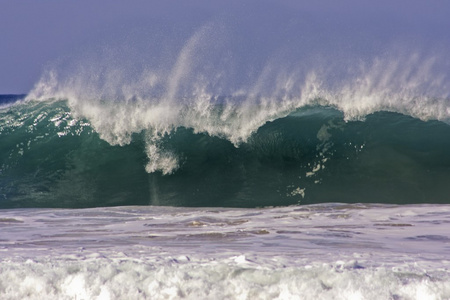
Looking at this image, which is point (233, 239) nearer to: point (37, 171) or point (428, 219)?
point (428, 219)

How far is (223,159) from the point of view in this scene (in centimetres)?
1166

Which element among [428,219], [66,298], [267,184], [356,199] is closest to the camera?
[66,298]

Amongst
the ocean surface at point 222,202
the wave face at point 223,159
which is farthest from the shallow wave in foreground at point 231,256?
the wave face at point 223,159

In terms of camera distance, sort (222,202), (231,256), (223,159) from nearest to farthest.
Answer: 1. (231,256)
2. (222,202)
3. (223,159)

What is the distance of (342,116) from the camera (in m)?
12.8

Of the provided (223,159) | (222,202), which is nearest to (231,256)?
(222,202)

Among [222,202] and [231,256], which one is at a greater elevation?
[222,202]

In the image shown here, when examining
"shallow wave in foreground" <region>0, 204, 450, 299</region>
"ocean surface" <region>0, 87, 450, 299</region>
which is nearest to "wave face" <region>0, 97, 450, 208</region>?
"ocean surface" <region>0, 87, 450, 299</region>

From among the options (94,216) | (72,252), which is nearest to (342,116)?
(94,216)

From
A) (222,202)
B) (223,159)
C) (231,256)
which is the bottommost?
(231,256)

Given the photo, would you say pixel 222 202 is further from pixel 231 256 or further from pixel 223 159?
pixel 231 256

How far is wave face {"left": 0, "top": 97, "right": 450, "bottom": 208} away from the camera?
10562 millimetres

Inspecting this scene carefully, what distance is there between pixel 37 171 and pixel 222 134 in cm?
384

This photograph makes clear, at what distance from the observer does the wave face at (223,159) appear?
10.6m
